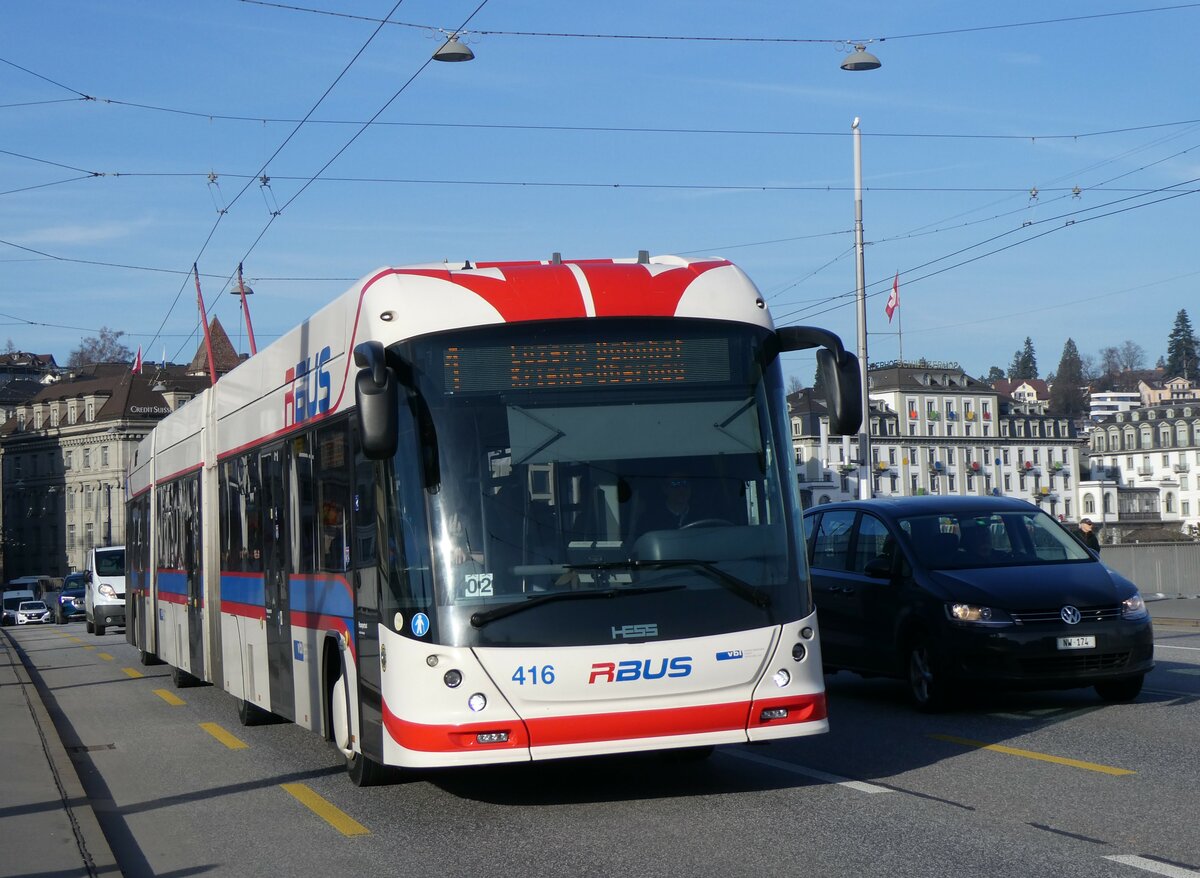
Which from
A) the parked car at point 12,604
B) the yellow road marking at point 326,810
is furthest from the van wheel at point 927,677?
the parked car at point 12,604

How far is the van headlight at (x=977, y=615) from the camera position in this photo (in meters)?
13.1

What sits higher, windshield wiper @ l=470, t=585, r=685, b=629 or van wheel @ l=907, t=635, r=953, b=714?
windshield wiper @ l=470, t=585, r=685, b=629

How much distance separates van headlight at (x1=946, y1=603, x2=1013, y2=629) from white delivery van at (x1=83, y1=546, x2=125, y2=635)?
29.1m

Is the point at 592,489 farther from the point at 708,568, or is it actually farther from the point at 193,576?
the point at 193,576

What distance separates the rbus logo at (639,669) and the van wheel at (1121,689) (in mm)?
5664

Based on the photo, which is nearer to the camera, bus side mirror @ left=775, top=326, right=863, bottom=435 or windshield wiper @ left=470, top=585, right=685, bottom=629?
windshield wiper @ left=470, top=585, right=685, bottom=629

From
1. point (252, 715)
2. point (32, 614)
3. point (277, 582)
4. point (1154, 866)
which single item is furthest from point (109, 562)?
point (1154, 866)

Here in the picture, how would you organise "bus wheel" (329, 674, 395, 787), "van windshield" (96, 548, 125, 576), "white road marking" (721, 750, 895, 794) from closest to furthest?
"white road marking" (721, 750, 895, 794) < "bus wheel" (329, 674, 395, 787) < "van windshield" (96, 548, 125, 576)

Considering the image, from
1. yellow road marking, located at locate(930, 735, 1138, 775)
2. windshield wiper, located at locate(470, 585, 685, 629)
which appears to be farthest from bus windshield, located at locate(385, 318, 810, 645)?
yellow road marking, located at locate(930, 735, 1138, 775)

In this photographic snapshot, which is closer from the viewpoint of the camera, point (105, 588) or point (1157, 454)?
point (105, 588)

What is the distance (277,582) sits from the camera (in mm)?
13023

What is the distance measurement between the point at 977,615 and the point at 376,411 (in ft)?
20.2

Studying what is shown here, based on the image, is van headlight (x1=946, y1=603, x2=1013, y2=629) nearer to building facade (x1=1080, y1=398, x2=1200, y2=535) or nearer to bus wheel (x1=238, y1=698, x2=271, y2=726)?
bus wheel (x1=238, y1=698, x2=271, y2=726)

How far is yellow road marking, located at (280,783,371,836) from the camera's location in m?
9.20
